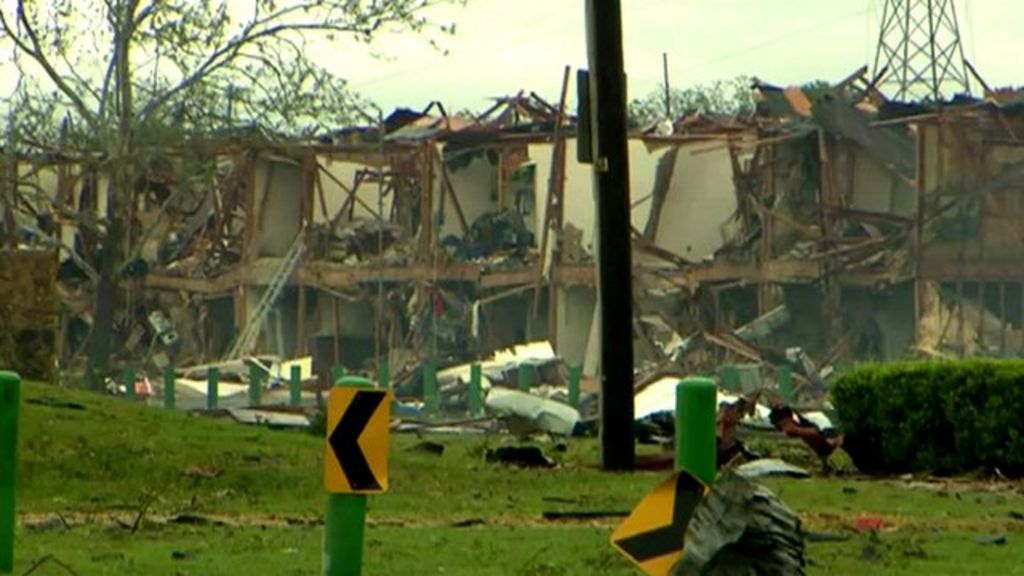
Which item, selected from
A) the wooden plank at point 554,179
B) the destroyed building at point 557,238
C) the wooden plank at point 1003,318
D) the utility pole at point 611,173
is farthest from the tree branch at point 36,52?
the utility pole at point 611,173

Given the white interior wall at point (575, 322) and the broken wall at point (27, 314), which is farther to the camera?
the white interior wall at point (575, 322)

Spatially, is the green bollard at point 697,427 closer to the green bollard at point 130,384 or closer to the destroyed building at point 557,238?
the green bollard at point 130,384

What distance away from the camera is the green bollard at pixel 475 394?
126 feet

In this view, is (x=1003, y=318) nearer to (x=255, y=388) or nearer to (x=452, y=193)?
(x=452, y=193)

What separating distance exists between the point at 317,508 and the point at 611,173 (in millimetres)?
4550

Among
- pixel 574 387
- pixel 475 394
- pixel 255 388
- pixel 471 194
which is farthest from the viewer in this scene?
pixel 471 194

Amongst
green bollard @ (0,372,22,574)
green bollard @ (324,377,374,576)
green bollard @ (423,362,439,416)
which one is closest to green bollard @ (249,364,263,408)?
green bollard @ (423,362,439,416)

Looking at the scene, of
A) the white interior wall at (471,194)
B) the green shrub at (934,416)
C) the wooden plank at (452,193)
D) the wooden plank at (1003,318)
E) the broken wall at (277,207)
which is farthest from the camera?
the broken wall at (277,207)

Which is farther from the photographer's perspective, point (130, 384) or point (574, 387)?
point (130, 384)

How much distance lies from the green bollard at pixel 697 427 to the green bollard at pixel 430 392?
30054mm

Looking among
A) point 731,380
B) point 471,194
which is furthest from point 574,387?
point 471,194

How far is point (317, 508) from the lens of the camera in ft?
51.2

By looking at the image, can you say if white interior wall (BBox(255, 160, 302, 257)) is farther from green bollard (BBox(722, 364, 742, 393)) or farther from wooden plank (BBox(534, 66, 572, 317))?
green bollard (BBox(722, 364, 742, 393))

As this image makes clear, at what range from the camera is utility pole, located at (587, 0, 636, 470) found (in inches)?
741
